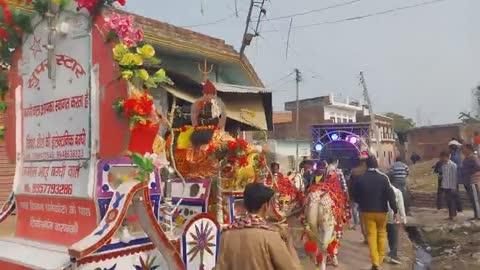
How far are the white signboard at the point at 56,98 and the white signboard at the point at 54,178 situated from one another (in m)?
0.06

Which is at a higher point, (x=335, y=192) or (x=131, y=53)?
(x=131, y=53)

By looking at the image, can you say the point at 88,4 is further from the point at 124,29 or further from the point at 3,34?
the point at 3,34

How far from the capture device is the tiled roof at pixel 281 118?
35875 mm

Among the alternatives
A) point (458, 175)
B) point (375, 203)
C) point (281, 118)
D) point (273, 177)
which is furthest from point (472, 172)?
point (281, 118)

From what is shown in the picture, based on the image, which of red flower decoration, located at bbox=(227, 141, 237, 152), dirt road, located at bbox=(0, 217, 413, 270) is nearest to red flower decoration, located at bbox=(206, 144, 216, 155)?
red flower decoration, located at bbox=(227, 141, 237, 152)

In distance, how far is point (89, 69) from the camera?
12.4 ft

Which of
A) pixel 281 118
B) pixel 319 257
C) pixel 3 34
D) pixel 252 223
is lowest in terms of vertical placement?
pixel 319 257

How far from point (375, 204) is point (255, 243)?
515 cm

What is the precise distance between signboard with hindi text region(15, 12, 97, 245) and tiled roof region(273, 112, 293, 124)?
102 feet

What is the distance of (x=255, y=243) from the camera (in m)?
3.14

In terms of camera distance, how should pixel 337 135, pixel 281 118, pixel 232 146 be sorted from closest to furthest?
pixel 232 146, pixel 337 135, pixel 281 118

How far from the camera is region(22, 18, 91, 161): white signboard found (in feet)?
12.7

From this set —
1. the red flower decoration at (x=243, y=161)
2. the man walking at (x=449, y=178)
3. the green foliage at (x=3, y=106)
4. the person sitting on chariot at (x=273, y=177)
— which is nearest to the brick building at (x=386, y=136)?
the man walking at (x=449, y=178)

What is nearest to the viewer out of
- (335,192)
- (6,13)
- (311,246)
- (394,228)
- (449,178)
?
(6,13)
